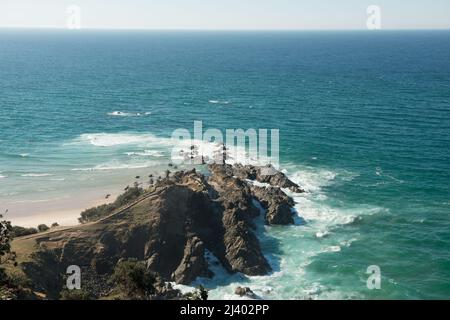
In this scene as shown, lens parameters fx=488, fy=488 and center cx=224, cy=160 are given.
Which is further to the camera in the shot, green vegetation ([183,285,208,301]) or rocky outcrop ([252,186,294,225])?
rocky outcrop ([252,186,294,225])

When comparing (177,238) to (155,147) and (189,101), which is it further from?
(189,101)

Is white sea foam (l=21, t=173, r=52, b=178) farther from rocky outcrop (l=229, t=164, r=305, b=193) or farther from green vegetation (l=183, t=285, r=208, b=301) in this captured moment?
green vegetation (l=183, t=285, r=208, b=301)

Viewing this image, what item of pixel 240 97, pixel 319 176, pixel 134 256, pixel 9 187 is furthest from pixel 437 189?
pixel 240 97

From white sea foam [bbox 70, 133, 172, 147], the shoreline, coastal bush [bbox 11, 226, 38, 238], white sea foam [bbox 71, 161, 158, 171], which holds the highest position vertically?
white sea foam [bbox 70, 133, 172, 147]

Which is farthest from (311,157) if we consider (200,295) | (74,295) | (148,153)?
(74,295)

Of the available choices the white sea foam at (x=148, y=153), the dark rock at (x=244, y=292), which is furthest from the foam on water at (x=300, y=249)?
the white sea foam at (x=148, y=153)

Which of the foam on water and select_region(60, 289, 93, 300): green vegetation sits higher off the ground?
select_region(60, 289, 93, 300): green vegetation

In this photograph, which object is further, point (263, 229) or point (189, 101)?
point (189, 101)

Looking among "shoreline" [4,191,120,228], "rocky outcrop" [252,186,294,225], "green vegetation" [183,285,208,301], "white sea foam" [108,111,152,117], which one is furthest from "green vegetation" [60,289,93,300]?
"white sea foam" [108,111,152,117]
